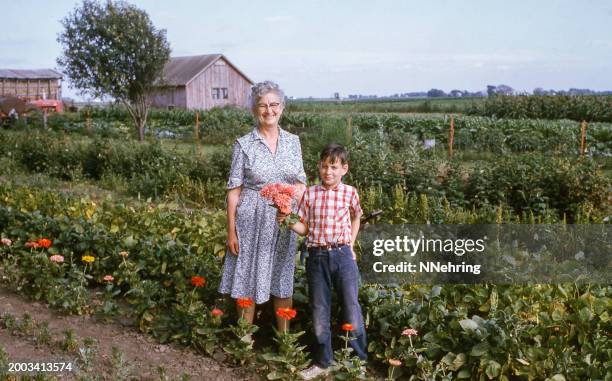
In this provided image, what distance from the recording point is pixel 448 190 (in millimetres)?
8406

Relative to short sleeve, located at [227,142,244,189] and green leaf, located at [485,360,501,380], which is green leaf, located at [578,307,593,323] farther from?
short sleeve, located at [227,142,244,189]

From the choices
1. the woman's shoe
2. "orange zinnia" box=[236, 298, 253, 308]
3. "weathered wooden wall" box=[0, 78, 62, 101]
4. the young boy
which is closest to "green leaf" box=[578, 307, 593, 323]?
the young boy

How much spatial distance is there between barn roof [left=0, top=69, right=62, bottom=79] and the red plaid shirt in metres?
43.8

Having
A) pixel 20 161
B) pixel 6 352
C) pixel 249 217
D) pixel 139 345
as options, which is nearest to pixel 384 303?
pixel 249 217

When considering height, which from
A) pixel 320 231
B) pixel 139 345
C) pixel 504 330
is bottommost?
pixel 139 345

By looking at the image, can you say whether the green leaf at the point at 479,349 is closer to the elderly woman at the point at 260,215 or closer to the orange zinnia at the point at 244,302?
the elderly woman at the point at 260,215

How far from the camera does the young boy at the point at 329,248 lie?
3553 mm

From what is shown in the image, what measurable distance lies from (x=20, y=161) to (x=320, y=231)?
1059 centimetres

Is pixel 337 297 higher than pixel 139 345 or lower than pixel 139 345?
higher

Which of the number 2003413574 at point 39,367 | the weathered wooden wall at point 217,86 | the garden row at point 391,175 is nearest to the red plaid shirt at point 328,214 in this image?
the number 2003413574 at point 39,367

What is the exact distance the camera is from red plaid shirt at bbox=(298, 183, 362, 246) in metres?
3.55

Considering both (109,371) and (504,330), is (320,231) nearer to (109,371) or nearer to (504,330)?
(504,330)

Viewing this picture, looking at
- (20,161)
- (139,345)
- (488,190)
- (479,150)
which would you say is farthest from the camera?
(479,150)

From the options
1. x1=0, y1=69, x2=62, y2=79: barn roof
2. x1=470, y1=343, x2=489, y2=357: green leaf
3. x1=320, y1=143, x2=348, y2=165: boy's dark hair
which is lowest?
x1=470, y1=343, x2=489, y2=357: green leaf
